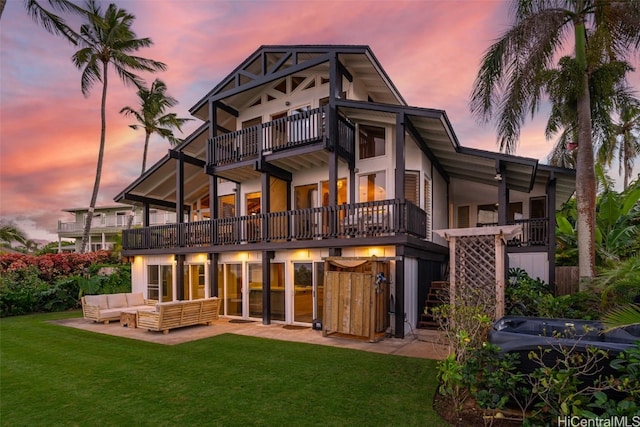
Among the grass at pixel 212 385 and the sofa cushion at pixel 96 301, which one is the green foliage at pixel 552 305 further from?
the sofa cushion at pixel 96 301

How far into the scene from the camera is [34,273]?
60.5 ft

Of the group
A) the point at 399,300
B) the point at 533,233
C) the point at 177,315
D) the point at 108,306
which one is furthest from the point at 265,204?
the point at 533,233

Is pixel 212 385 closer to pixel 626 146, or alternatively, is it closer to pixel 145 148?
pixel 145 148

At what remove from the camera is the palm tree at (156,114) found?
90.5 feet

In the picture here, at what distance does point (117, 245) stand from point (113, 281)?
7357mm

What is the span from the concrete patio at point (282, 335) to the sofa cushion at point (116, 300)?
934mm

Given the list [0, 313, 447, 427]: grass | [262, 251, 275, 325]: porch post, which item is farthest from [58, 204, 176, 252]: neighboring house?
[0, 313, 447, 427]: grass

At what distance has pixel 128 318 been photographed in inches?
496

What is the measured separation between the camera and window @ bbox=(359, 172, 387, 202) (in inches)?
515

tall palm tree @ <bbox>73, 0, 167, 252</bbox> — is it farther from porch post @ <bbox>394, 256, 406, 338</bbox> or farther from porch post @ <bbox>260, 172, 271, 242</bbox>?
porch post @ <bbox>394, 256, 406, 338</bbox>

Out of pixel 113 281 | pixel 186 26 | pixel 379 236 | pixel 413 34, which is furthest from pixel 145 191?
pixel 413 34

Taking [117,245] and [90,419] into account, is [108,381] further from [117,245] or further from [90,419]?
[117,245]

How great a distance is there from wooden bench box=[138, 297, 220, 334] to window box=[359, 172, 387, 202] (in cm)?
646

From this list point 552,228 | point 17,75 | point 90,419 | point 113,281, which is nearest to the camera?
point 90,419
